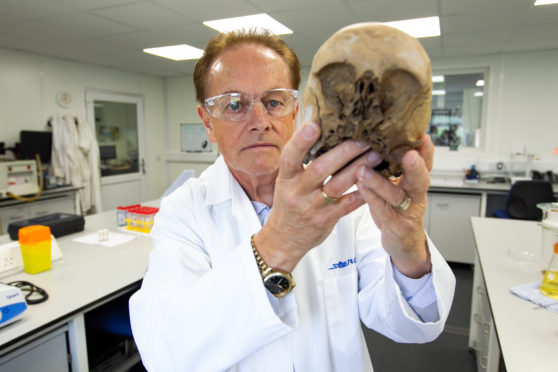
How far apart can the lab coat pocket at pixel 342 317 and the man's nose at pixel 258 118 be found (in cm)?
47

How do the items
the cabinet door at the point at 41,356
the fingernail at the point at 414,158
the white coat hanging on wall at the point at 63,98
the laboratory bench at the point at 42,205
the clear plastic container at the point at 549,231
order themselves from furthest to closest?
the white coat hanging on wall at the point at 63,98 < the laboratory bench at the point at 42,205 < the clear plastic container at the point at 549,231 < the cabinet door at the point at 41,356 < the fingernail at the point at 414,158

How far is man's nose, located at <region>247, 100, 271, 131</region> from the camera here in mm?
922

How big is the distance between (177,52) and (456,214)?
4121 mm

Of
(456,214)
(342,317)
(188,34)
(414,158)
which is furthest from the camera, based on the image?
(456,214)

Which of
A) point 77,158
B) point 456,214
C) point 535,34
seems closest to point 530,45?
point 535,34

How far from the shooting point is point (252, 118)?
93 centimetres

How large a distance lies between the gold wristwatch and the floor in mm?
2020

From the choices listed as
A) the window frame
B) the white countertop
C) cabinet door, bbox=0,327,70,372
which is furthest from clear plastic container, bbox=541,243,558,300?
the window frame

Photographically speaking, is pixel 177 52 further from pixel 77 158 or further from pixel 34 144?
pixel 34 144

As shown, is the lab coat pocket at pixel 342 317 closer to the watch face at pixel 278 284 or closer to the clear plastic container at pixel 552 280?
the watch face at pixel 278 284

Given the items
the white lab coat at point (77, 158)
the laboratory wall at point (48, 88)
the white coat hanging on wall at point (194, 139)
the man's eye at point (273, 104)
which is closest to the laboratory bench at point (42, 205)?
the white lab coat at point (77, 158)

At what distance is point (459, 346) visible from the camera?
2607mm

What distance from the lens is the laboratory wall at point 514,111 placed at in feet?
15.0

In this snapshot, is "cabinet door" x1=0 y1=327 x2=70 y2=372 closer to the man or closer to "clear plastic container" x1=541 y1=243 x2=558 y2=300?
the man
